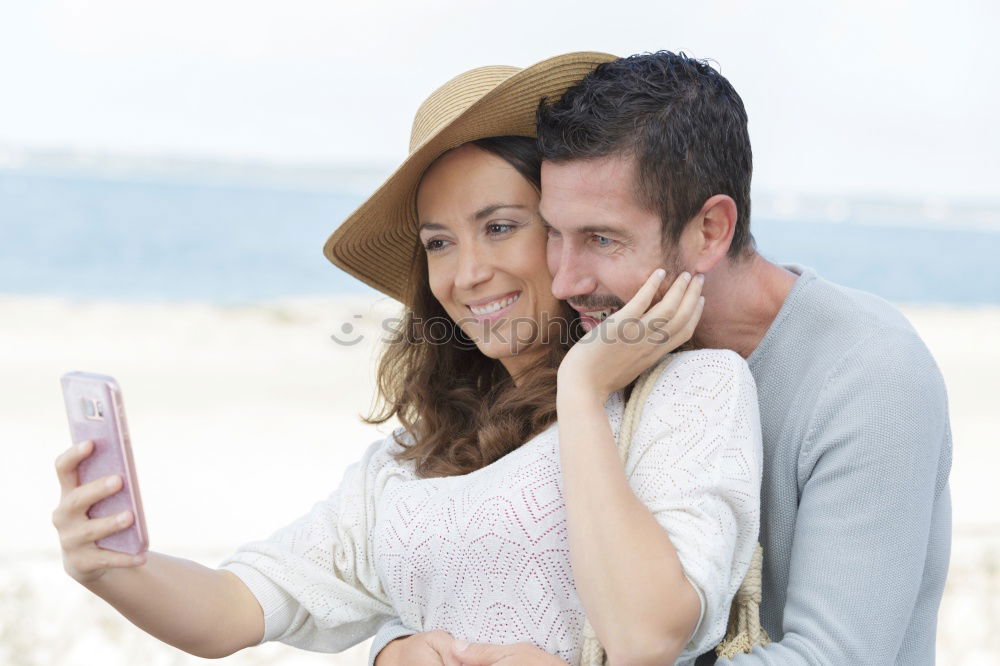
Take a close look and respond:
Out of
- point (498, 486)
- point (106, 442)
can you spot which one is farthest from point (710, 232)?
point (106, 442)

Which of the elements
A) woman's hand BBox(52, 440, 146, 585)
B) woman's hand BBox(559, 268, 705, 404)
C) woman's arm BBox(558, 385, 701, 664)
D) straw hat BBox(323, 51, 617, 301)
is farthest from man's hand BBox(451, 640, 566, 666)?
straw hat BBox(323, 51, 617, 301)

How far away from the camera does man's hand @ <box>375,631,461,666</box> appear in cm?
216

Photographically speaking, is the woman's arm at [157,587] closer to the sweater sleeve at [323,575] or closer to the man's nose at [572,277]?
the sweater sleeve at [323,575]

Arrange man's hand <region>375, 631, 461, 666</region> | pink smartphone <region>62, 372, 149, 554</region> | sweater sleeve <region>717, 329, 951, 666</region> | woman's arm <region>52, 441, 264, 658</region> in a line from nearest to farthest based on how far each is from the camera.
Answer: pink smartphone <region>62, 372, 149, 554</region>, woman's arm <region>52, 441, 264, 658</region>, sweater sleeve <region>717, 329, 951, 666</region>, man's hand <region>375, 631, 461, 666</region>

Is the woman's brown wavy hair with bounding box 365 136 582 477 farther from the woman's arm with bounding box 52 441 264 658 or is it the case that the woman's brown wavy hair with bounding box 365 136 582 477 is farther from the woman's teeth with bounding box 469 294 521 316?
the woman's arm with bounding box 52 441 264 658

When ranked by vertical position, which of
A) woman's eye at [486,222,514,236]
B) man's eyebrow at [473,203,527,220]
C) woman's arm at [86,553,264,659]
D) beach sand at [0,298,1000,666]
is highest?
man's eyebrow at [473,203,527,220]

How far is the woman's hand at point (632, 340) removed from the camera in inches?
79.6

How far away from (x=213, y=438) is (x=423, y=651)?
6.79 metres

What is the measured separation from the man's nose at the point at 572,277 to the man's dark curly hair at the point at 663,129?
0.63 ft

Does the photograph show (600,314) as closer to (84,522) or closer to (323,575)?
(323,575)

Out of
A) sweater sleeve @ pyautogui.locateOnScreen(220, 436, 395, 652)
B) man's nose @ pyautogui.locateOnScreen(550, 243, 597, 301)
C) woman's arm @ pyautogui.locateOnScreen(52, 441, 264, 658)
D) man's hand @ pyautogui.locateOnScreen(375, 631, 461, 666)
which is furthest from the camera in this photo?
sweater sleeve @ pyautogui.locateOnScreen(220, 436, 395, 652)

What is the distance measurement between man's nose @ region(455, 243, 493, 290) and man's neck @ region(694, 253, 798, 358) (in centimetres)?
53

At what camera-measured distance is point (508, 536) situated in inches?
81.6

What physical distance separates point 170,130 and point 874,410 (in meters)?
57.5
